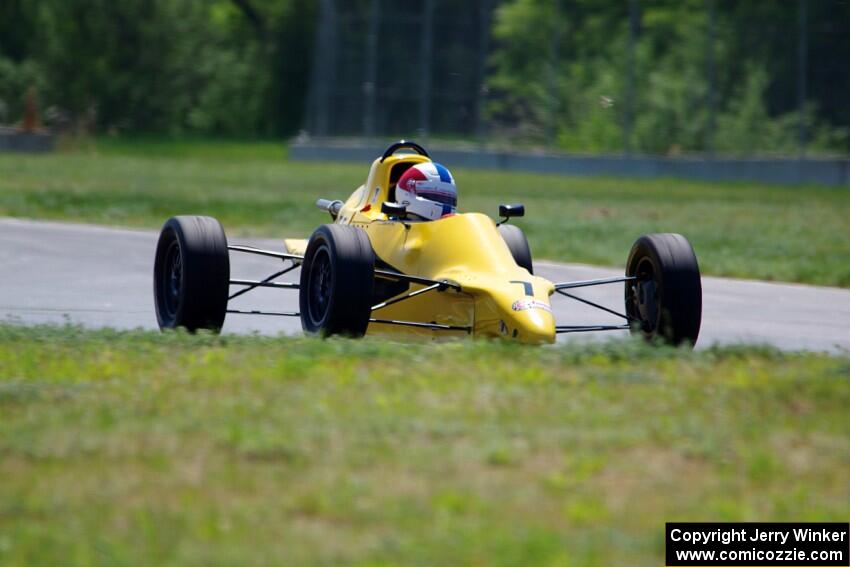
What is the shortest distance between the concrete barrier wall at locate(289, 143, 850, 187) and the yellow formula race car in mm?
21777

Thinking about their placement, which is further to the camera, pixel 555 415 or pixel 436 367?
pixel 436 367

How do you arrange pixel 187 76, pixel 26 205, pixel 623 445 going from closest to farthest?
pixel 623 445 → pixel 26 205 → pixel 187 76

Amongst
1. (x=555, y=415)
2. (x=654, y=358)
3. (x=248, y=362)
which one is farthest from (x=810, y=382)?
(x=248, y=362)

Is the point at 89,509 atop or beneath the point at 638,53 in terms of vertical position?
beneath

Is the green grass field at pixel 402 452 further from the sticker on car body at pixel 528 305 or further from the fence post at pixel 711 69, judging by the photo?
the fence post at pixel 711 69

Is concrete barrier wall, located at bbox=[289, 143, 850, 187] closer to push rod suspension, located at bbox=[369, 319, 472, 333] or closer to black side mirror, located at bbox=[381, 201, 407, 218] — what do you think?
black side mirror, located at bbox=[381, 201, 407, 218]

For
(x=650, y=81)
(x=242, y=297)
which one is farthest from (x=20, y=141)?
(x=242, y=297)

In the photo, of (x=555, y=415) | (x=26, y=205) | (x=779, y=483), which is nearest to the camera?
(x=779, y=483)

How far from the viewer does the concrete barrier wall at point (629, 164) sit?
3180cm

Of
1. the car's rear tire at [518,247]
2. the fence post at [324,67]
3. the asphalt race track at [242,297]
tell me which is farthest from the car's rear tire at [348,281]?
the fence post at [324,67]

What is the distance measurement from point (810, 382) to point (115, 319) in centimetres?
626

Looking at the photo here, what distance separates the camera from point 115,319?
12.0m

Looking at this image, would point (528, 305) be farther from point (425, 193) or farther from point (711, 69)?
point (711, 69)

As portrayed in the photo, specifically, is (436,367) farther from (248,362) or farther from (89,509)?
(89,509)
